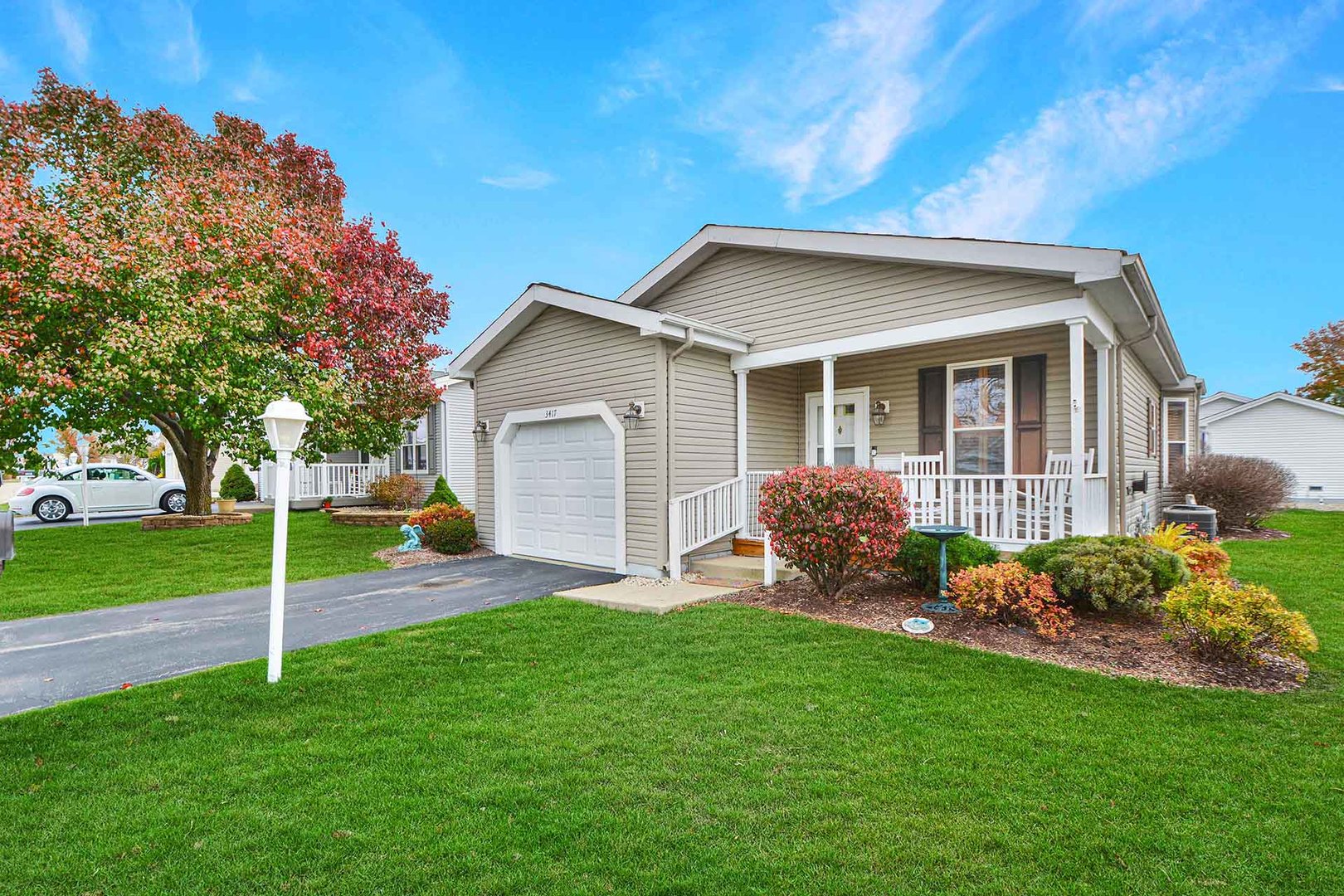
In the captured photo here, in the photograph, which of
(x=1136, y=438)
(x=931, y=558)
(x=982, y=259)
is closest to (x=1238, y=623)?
(x=931, y=558)

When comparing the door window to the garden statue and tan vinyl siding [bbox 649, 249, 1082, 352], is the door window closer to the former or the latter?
tan vinyl siding [bbox 649, 249, 1082, 352]

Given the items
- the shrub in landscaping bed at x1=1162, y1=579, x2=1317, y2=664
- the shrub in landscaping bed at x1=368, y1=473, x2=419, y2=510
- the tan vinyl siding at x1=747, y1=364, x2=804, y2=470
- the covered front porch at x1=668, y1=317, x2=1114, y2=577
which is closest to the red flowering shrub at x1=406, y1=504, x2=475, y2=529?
the covered front porch at x1=668, y1=317, x2=1114, y2=577

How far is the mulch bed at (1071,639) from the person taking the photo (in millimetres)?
4246

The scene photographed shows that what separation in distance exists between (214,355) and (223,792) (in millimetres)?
9299

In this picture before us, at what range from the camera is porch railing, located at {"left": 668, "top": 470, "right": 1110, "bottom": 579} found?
22.1 feet

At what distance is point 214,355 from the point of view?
393 inches

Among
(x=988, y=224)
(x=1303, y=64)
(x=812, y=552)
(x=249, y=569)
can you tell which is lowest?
(x=249, y=569)

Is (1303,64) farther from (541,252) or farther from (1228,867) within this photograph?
(541,252)

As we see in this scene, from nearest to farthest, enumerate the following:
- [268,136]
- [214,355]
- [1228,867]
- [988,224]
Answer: [1228,867]
[214,355]
[268,136]
[988,224]

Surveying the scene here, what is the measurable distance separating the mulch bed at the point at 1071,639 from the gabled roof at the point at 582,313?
3.44 m

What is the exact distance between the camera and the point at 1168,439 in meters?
15.3

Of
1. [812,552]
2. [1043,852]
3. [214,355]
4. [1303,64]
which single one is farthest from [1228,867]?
[1303,64]

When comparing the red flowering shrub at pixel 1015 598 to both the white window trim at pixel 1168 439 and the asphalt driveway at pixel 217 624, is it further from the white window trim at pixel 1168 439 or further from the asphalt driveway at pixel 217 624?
the white window trim at pixel 1168 439

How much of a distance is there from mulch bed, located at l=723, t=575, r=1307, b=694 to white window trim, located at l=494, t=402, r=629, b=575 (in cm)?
226
